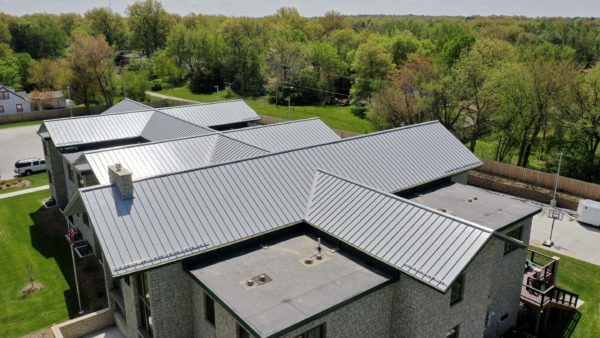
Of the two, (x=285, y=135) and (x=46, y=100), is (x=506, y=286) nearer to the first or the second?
(x=285, y=135)

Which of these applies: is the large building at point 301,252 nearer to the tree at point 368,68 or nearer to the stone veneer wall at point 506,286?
the stone veneer wall at point 506,286

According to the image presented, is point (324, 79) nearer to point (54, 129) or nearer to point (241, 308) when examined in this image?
point (54, 129)

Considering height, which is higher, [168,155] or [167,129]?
[167,129]

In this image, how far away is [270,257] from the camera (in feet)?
61.7

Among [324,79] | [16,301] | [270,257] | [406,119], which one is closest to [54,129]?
[16,301]

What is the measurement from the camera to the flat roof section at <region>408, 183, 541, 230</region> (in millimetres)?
22500

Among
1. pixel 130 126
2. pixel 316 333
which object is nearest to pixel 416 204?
pixel 316 333

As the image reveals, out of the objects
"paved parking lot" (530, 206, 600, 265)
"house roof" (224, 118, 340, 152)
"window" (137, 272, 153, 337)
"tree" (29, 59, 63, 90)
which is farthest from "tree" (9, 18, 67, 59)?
"paved parking lot" (530, 206, 600, 265)

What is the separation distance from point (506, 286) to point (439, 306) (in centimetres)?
776

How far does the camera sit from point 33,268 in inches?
1162

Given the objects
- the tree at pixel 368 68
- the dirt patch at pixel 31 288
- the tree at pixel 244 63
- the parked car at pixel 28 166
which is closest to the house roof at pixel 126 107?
the parked car at pixel 28 166

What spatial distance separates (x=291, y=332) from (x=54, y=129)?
97.7ft

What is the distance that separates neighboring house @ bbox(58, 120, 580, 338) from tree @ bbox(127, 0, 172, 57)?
121554 mm

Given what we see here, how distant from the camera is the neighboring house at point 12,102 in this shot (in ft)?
252
